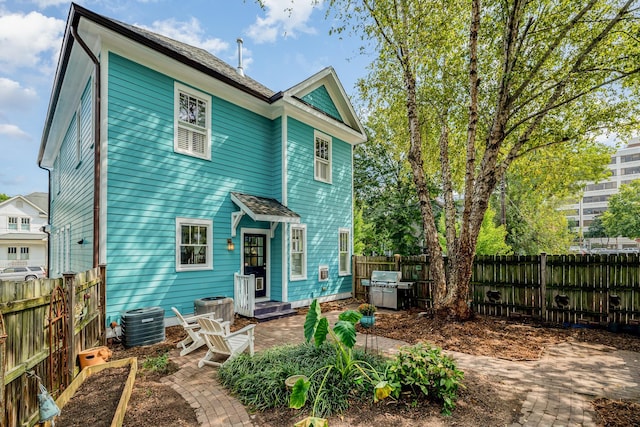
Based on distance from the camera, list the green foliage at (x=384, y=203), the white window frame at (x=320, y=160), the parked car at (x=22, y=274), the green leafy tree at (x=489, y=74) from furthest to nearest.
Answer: the parked car at (x=22, y=274) → the green foliage at (x=384, y=203) → the white window frame at (x=320, y=160) → the green leafy tree at (x=489, y=74)

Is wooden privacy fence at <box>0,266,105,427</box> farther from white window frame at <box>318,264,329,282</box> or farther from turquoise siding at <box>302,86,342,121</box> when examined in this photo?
turquoise siding at <box>302,86,342,121</box>

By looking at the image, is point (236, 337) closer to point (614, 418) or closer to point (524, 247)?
point (614, 418)

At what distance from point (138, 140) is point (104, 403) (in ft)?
17.3

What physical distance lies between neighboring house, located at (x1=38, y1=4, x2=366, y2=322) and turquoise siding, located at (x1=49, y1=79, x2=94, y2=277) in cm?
5

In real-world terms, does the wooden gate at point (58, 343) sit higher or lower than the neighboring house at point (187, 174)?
lower

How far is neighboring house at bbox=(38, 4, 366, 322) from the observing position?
20.7ft

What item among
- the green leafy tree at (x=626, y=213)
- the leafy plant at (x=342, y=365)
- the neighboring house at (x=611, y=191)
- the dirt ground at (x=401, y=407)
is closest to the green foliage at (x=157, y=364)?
the dirt ground at (x=401, y=407)

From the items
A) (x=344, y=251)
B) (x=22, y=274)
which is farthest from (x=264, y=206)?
(x=22, y=274)

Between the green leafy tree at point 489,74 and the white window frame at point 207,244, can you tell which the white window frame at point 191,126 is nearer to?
the white window frame at point 207,244

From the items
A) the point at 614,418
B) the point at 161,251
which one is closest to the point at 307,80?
the point at 161,251

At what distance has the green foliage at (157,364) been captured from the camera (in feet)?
14.9

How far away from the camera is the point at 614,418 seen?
3.23 meters

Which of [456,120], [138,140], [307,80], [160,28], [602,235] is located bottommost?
[602,235]

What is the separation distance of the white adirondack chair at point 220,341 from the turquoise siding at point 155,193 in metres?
2.51
